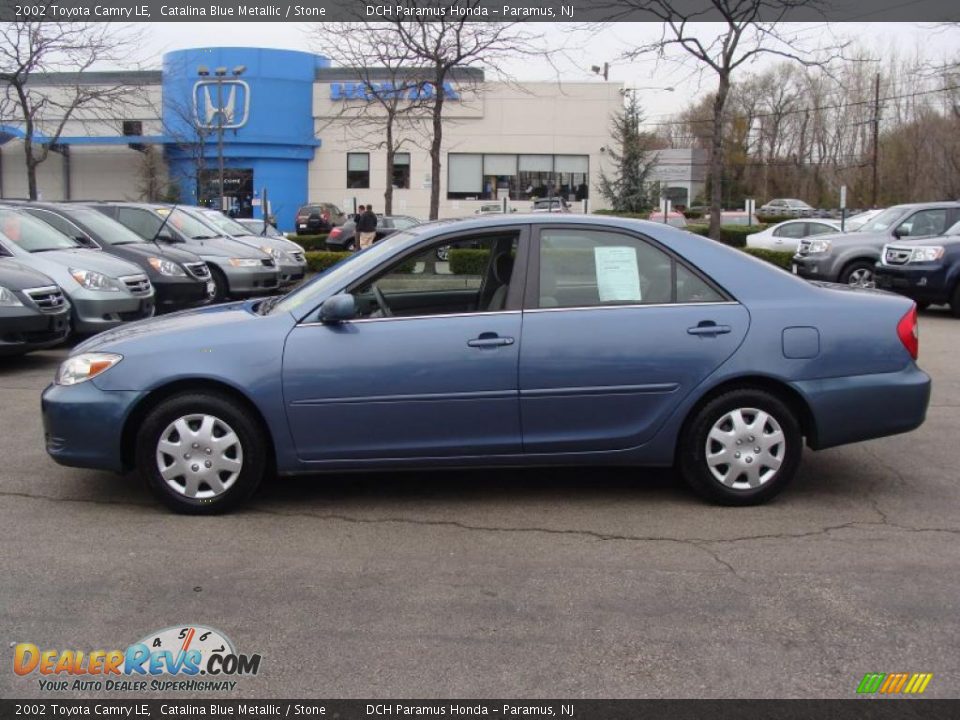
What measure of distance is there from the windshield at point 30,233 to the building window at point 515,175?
109ft

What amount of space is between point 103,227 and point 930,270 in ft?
38.3

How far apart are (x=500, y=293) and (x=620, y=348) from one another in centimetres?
74

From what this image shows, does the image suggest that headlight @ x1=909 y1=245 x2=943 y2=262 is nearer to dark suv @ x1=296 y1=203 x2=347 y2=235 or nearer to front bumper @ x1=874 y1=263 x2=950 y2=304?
front bumper @ x1=874 y1=263 x2=950 y2=304

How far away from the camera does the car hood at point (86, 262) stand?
33.8ft

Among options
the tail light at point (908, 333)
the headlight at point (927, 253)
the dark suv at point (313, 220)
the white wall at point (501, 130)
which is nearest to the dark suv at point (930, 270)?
the headlight at point (927, 253)

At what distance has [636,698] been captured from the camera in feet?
10.8

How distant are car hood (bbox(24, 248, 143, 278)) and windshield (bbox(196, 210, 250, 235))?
5.46 metres

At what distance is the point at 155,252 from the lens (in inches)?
492

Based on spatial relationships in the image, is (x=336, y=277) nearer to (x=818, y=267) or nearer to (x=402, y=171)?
(x=818, y=267)

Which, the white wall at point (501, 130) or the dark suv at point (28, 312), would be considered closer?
the dark suv at point (28, 312)

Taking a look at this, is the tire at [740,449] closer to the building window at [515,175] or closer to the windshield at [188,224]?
the windshield at [188,224]

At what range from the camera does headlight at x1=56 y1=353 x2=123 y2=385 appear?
16.7 feet
